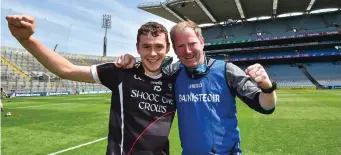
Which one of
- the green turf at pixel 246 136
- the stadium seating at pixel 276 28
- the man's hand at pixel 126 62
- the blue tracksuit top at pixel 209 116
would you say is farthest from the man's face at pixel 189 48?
the stadium seating at pixel 276 28

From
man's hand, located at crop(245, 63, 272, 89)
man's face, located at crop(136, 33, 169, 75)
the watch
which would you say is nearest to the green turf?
man's face, located at crop(136, 33, 169, 75)

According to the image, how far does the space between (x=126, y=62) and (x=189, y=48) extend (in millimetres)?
642

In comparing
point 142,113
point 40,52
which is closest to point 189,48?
point 142,113

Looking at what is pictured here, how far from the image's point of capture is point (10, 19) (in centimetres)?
182

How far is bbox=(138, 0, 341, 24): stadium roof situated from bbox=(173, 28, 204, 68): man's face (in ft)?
135

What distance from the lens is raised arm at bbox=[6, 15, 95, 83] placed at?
1.86m

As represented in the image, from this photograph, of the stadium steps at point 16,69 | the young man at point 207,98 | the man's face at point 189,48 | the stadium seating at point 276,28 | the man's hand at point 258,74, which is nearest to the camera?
the man's hand at point 258,74

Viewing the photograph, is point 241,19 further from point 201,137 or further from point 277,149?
point 201,137

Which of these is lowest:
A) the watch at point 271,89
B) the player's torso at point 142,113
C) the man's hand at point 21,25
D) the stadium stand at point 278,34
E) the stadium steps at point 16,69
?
the player's torso at point 142,113

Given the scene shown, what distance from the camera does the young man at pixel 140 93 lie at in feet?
7.50

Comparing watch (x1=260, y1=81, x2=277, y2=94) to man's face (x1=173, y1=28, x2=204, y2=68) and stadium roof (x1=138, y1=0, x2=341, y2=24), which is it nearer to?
man's face (x1=173, y1=28, x2=204, y2=68)

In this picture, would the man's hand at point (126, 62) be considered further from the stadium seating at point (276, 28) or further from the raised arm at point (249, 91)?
the stadium seating at point (276, 28)

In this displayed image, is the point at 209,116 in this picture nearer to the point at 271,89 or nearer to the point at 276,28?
the point at 271,89

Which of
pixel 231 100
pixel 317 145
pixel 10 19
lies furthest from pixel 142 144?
pixel 317 145
